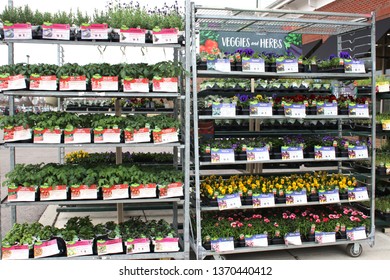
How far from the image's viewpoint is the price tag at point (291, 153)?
4.31 metres

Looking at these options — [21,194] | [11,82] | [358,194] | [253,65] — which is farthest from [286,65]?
[21,194]

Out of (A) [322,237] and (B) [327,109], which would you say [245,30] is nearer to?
(B) [327,109]

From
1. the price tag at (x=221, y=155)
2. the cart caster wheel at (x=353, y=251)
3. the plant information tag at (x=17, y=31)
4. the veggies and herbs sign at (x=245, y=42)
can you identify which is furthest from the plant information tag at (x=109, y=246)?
the veggies and herbs sign at (x=245, y=42)

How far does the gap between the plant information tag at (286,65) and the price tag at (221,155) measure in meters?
1.05

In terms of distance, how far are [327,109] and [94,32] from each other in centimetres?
266

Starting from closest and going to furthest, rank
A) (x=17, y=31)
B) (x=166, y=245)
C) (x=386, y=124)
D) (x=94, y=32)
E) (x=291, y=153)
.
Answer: (x=17, y=31), (x=94, y=32), (x=166, y=245), (x=291, y=153), (x=386, y=124)

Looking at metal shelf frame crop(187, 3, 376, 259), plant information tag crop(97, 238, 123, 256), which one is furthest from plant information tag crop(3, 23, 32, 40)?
plant information tag crop(97, 238, 123, 256)

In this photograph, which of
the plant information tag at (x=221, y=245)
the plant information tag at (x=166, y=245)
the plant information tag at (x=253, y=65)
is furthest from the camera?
the plant information tag at (x=253, y=65)

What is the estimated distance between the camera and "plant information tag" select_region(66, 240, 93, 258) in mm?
3721

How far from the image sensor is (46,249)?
3.68 metres

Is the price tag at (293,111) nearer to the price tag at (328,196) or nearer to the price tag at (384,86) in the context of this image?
the price tag at (328,196)

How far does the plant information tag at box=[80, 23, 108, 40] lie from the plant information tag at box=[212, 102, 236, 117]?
130 centimetres

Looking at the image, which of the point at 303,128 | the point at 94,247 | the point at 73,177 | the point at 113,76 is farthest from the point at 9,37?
the point at 303,128

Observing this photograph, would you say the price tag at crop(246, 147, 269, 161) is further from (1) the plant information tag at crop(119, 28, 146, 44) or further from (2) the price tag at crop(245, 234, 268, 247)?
(1) the plant information tag at crop(119, 28, 146, 44)
